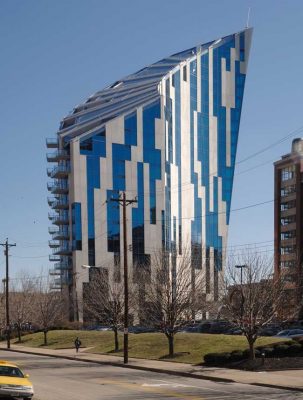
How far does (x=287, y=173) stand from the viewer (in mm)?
113750

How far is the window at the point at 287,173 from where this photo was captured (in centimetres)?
11181

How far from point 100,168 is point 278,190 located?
3228 cm

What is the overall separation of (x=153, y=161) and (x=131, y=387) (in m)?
83.4

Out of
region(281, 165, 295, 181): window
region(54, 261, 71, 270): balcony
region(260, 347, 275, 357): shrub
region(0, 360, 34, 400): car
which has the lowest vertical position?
region(260, 347, 275, 357): shrub

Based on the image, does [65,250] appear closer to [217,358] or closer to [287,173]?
[287,173]

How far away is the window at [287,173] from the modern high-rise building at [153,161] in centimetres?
1410

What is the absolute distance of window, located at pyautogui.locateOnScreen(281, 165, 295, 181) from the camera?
111812 millimetres

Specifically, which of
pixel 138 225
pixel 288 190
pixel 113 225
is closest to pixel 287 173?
pixel 288 190

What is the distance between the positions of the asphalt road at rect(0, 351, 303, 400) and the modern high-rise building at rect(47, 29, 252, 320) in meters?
57.5

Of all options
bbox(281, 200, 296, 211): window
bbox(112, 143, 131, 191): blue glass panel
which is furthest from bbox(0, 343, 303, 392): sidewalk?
bbox(281, 200, 296, 211): window

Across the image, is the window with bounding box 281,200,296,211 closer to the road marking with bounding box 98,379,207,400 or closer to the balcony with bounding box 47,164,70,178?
the balcony with bounding box 47,164,70,178

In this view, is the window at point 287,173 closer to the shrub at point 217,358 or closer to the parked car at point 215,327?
the parked car at point 215,327

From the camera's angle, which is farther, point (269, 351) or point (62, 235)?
point (62, 235)

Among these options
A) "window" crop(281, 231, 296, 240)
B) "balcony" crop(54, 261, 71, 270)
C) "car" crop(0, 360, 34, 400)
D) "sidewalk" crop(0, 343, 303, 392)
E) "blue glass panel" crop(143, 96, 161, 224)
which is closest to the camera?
"car" crop(0, 360, 34, 400)
